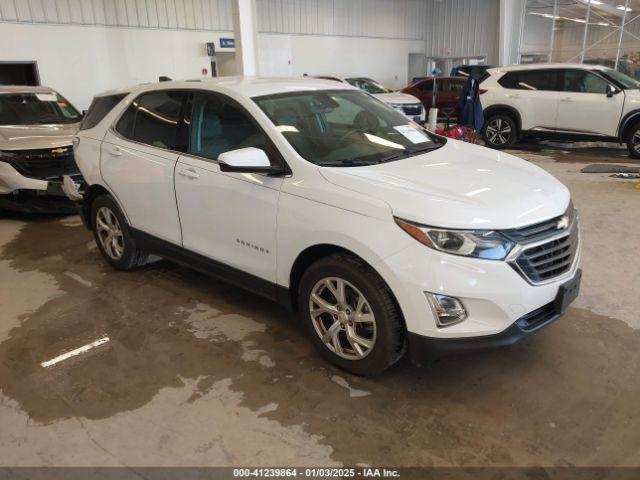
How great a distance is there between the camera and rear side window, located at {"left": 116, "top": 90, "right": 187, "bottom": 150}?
3.71 m

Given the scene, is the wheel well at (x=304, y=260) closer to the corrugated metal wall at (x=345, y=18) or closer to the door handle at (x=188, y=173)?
the door handle at (x=188, y=173)

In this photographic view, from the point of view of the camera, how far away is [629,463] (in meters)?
2.30

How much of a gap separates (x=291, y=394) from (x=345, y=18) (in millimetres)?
21439

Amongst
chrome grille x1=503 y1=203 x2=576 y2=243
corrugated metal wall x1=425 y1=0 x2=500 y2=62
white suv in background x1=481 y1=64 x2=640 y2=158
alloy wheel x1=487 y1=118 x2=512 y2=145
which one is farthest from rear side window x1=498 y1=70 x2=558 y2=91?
corrugated metal wall x1=425 y1=0 x2=500 y2=62

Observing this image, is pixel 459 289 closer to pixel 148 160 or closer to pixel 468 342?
pixel 468 342

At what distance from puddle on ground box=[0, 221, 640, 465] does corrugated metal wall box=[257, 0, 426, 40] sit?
1754 centimetres

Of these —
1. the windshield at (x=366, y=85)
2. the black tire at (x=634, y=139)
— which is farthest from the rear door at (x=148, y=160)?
the windshield at (x=366, y=85)

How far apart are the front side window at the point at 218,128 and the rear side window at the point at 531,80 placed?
27.9 feet

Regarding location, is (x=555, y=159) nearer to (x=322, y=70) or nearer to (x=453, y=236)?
(x=453, y=236)

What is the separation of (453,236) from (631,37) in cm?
1718

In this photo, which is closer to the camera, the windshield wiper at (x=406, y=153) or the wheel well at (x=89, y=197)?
the windshield wiper at (x=406, y=153)

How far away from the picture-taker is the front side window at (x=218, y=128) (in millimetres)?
3244

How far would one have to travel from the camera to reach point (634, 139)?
910 centimetres

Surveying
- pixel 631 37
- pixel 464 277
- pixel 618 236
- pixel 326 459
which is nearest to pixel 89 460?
pixel 326 459
